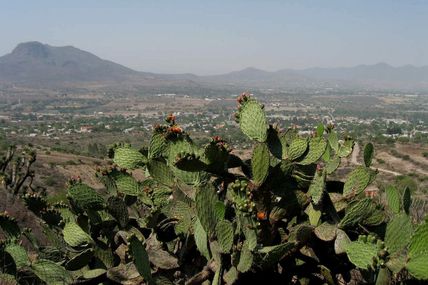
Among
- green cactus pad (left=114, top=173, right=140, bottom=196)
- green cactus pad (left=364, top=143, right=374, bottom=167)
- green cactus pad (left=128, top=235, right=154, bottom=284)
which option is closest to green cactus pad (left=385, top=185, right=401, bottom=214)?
green cactus pad (left=364, top=143, right=374, bottom=167)

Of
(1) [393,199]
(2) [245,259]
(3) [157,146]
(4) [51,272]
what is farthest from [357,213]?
(4) [51,272]

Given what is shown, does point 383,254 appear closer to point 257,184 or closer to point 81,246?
point 257,184

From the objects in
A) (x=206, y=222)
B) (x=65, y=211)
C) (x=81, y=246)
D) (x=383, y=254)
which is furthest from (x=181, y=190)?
(x=383, y=254)

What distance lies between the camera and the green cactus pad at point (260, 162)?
2.51 m

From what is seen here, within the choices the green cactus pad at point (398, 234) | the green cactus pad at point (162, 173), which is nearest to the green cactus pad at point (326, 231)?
the green cactus pad at point (398, 234)

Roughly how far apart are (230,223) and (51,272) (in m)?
1.18

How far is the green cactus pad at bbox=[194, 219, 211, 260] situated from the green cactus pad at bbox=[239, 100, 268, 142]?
545mm

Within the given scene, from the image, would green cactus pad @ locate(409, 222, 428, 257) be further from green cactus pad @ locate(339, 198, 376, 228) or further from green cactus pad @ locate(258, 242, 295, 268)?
green cactus pad @ locate(258, 242, 295, 268)

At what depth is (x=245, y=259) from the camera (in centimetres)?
230

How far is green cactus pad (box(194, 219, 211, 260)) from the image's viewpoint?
2.45 meters

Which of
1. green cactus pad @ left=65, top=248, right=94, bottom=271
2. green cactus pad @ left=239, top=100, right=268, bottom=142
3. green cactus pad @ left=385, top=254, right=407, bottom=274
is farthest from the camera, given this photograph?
green cactus pad @ left=65, top=248, right=94, bottom=271

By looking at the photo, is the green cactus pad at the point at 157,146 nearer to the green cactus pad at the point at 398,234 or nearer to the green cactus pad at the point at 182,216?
the green cactus pad at the point at 182,216

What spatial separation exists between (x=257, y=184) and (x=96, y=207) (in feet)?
3.26

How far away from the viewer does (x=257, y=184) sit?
8.37ft
